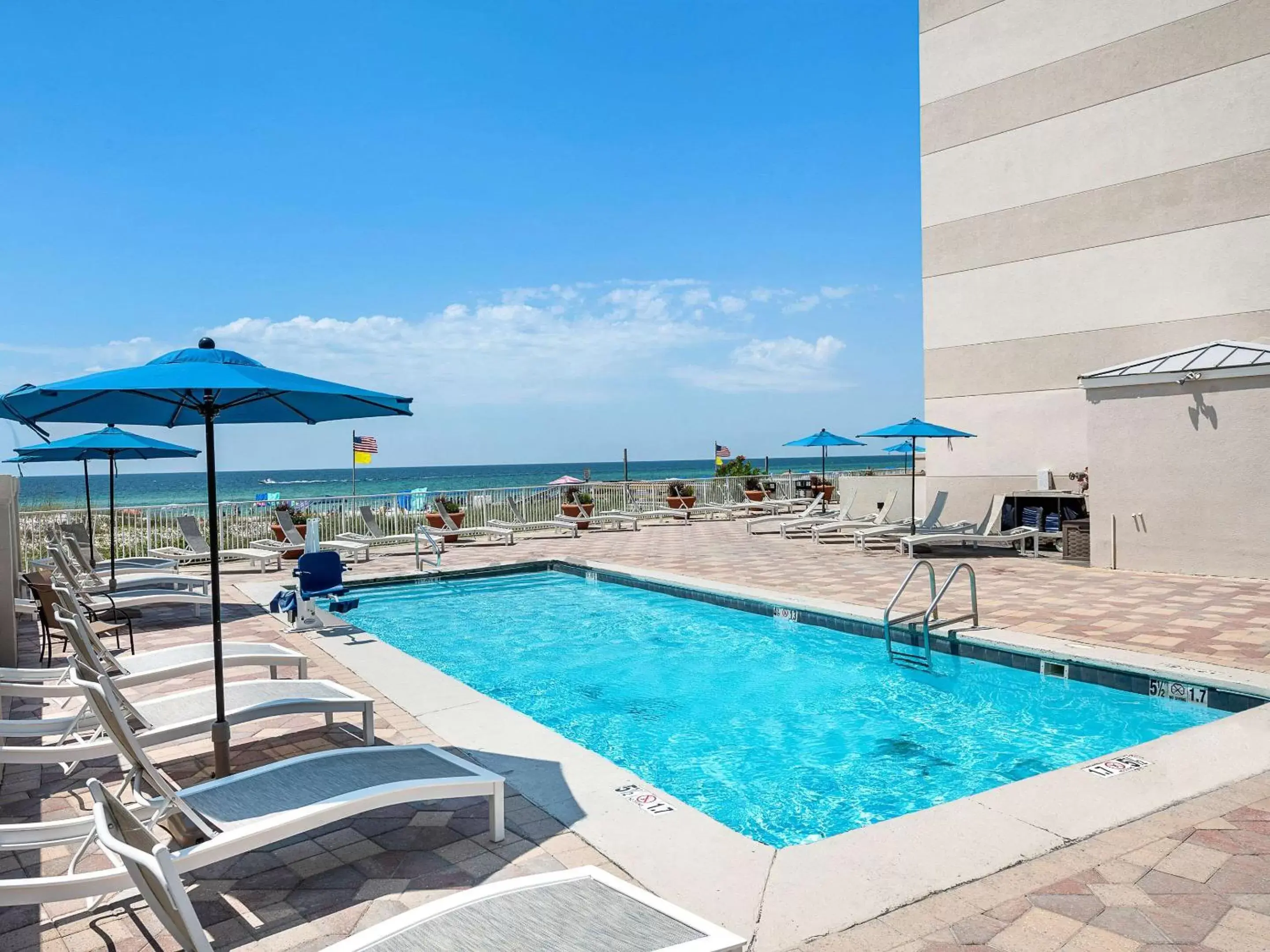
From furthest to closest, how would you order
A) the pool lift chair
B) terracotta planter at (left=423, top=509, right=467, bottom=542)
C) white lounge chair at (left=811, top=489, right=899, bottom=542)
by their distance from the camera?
terracotta planter at (left=423, top=509, right=467, bottom=542), white lounge chair at (left=811, top=489, right=899, bottom=542), the pool lift chair

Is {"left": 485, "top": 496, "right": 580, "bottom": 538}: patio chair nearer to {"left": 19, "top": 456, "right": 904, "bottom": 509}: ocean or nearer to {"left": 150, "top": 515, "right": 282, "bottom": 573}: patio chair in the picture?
{"left": 150, "top": 515, "right": 282, "bottom": 573}: patio chair

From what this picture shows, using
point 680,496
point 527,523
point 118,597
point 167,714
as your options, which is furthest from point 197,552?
point 680,496

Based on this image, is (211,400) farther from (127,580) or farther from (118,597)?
(127,580)

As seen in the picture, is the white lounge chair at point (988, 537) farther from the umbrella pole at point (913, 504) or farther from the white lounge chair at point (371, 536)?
the white lounge chair at point (371, 536)

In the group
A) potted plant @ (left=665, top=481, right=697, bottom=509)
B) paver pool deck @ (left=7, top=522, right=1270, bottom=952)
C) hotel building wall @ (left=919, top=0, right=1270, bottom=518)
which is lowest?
paver pool deck @ (left=7, top=522, right=1270, bottom=952)

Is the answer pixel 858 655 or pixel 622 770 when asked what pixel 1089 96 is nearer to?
pixel 858 655

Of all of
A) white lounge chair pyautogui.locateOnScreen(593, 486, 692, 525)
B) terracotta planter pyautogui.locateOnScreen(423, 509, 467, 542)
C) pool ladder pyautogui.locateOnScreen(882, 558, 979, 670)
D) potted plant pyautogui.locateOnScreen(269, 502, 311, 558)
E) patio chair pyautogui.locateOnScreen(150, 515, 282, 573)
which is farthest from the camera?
white lounge chair pyautogui.locateOnScreen(593, 486, 692, 525)

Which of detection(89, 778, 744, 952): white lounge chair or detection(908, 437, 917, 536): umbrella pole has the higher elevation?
detection(908, 437, 917, 536): umbrella pole

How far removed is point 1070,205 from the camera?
47.0 feet

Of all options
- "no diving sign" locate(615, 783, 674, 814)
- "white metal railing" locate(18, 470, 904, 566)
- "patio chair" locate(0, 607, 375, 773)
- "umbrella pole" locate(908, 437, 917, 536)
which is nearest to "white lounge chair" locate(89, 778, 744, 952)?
"no diving sign" locate(615, 783, 674, 814)

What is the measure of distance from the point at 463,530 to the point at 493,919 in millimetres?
14562

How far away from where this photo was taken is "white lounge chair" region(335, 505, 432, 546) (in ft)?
45.9

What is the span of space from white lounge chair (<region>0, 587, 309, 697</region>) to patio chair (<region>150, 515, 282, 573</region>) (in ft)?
22.4

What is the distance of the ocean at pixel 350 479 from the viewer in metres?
61.6
